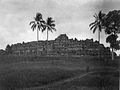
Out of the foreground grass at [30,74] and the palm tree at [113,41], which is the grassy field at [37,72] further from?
the palm tree at [113,41]

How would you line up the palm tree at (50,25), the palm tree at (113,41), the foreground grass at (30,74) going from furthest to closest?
the palm tree at (113,41) < the palm tree at (50,25) < the foreground grass at (30,74)

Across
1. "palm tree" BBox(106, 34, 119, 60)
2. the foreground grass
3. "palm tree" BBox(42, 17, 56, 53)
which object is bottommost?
the foreground grass

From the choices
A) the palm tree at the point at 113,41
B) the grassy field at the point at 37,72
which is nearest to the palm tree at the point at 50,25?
the grassy field at the point at 37,72

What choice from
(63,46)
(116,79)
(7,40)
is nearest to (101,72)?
(116,79)

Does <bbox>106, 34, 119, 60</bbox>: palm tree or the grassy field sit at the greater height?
<bbox>106, 34, 119, 60</bbox>: palm tree

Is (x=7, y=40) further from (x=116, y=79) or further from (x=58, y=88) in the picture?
(x=116, y=79)

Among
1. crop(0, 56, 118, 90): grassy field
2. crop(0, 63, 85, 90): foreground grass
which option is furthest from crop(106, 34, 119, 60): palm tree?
crop(0, 63, 85, 90): foreground grass

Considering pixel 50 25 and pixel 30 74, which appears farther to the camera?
pixel 50 25

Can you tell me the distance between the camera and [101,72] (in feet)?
45.1

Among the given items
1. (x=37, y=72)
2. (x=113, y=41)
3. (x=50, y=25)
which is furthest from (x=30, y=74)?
(x=113, y=41)

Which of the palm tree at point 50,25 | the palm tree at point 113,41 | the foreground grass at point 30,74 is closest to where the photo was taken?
the foreground grass at point 30,74

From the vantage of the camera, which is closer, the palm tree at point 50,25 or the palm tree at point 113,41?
the palm tree at point 50,25

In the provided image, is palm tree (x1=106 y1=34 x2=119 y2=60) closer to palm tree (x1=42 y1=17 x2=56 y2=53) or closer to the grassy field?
the grassy field

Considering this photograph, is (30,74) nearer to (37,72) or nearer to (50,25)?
(37,72)
